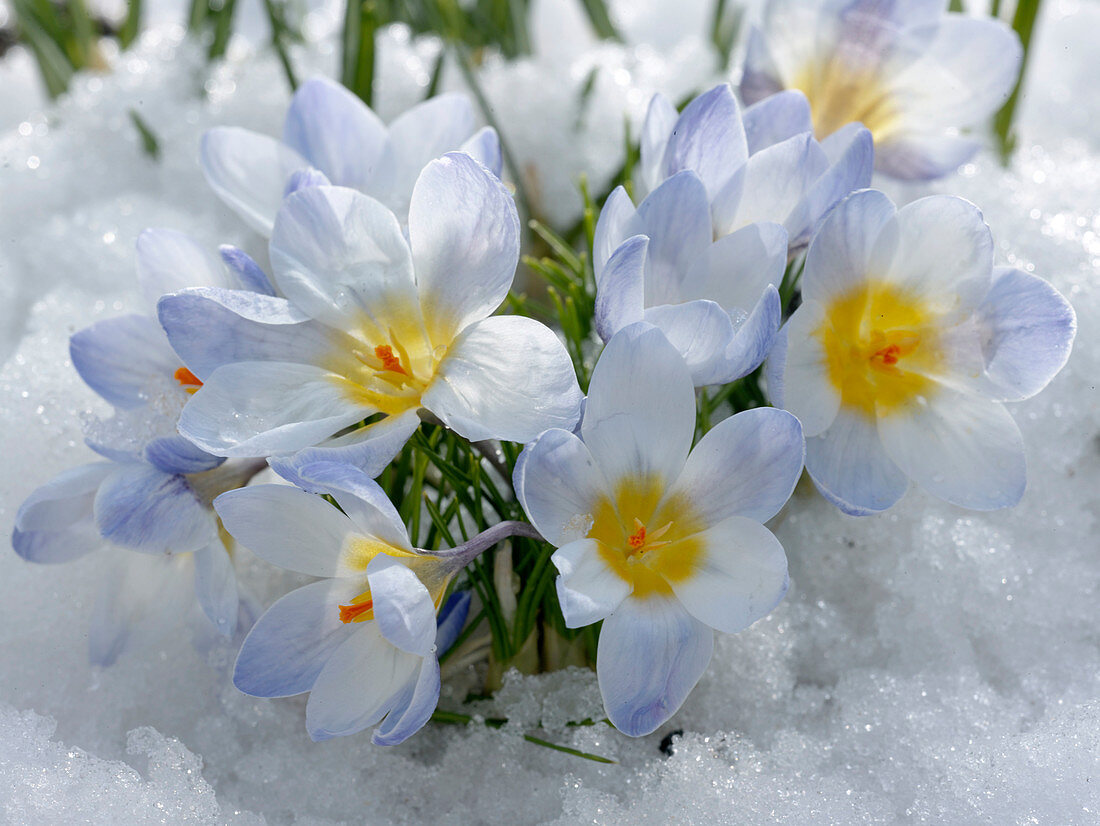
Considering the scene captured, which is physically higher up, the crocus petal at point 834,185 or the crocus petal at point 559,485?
the crocus petal at point 834,185

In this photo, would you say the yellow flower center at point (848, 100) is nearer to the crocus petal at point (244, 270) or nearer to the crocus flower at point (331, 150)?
the crocus flower at point (331, 150)

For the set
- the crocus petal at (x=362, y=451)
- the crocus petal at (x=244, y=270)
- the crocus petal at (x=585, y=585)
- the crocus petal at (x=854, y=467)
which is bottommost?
the crocus petal at (x=854, y=467)

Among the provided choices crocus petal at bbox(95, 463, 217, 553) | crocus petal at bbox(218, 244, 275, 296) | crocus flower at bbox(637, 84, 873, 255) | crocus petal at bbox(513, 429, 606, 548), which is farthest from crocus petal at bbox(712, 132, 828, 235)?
crocus petal at bbox(95, 463, 217, 553)

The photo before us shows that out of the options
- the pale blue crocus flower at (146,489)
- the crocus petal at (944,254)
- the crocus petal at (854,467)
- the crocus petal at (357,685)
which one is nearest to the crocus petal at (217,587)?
the pale blue crocus flower at (146,489)

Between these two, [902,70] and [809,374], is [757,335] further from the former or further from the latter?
[902,70]

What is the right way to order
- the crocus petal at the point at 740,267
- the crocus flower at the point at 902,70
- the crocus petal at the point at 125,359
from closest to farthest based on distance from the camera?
the crocus petal at the point at 740,267 → the crocus petal at the point at 125,359 → the crocus flower at the point at 902,70

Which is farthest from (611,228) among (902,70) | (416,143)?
(902,70)

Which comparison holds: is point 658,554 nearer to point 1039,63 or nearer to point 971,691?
point 971,691
